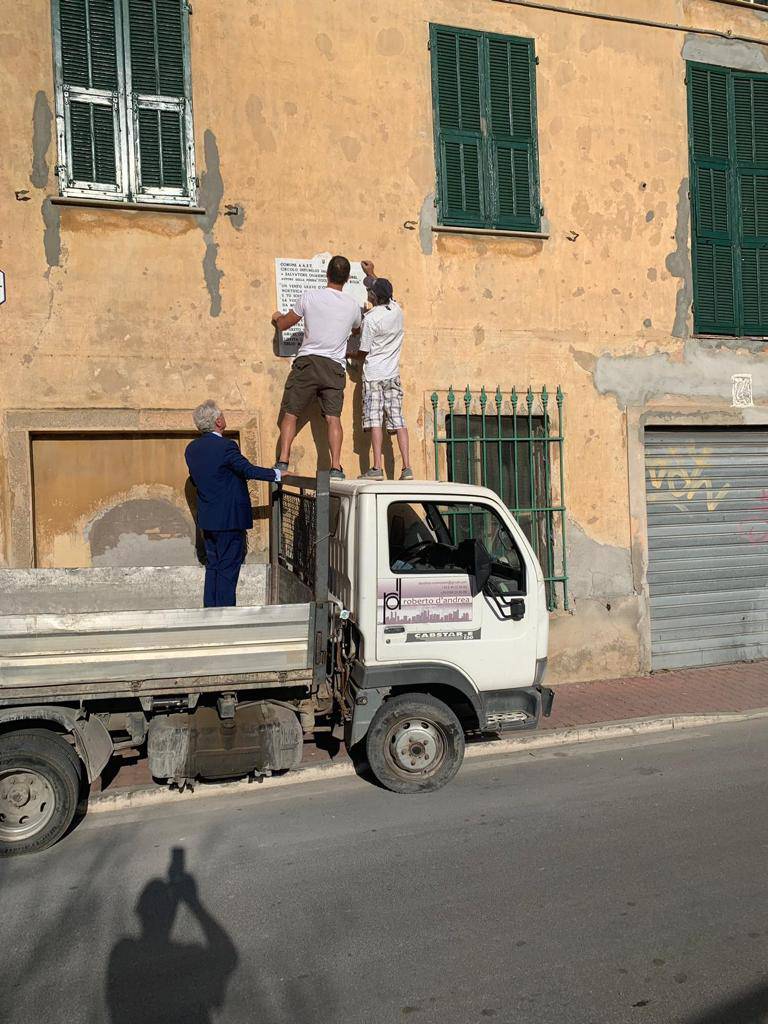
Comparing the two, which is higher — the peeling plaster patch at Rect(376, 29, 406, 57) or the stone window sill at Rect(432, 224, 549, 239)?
the peeling plaster patch at Rect(376, 29, 406, 57)

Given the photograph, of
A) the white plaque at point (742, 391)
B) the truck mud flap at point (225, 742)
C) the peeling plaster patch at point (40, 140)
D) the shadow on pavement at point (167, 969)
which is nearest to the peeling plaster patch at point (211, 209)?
the peeling plaster patch at point (40, 140)

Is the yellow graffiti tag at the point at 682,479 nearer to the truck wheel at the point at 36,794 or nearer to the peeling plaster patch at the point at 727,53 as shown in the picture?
the peeling plaster patch at the point at 727,53

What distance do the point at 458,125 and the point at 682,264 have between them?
2.98m

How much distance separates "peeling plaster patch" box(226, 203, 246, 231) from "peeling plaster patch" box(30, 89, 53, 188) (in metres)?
1.66

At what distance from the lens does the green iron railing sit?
9094 mm

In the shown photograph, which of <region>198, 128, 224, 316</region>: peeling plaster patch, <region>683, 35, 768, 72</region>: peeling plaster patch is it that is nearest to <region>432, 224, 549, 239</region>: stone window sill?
<region>198, 128, 224, 316</region>: peeling plaster patch

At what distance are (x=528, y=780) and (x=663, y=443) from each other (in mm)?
5127

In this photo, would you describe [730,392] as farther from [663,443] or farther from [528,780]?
[528,780]

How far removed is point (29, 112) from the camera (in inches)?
305

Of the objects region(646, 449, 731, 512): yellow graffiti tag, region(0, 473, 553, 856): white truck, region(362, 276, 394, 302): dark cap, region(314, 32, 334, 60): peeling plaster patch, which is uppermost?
region(314, 32, 334, 60): peeling plaster patch

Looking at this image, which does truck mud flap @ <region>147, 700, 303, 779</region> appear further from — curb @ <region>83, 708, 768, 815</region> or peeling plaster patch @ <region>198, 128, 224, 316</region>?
peeling plaster patch @ <region>198, 128, 224, 316</region>

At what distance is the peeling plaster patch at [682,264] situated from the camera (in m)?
9.94

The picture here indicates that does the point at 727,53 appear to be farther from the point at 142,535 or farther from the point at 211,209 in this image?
the point at 142,535

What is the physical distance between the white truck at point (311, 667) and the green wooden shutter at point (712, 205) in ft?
17.8
